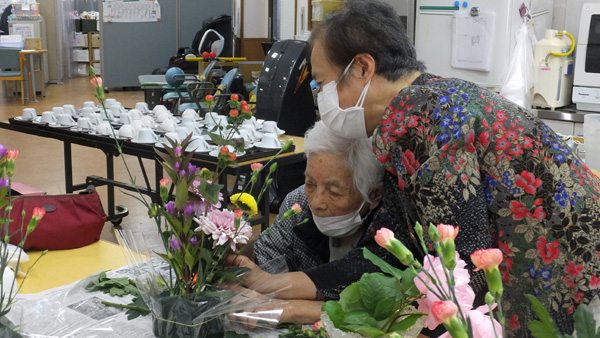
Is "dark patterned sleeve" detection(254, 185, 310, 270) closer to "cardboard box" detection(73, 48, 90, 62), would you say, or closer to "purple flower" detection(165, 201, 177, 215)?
"purple flower" detection(165, 201, 177, 215)

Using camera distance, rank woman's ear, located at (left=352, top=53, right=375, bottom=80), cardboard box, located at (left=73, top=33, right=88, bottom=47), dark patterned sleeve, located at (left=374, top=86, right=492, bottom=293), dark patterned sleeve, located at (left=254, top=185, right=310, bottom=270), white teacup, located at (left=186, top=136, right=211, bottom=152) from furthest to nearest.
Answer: cardboard box, located at (left=73, top=33, right=88, bottom=47) → white teacup, located at (left=186, top=136, right=211, bottom=152) → dark patterned sleeve, located at (left=254, top=185, right=310, bottom=270) → woman's ear, located at (left=352, top=53, right=375, bottom=80) → dark patterned sleeve, located at (left=374, top=86, right=492, bottom=293)

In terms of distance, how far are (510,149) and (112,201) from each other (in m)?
3.77

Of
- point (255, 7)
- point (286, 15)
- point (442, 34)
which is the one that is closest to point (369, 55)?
point (442, 34)

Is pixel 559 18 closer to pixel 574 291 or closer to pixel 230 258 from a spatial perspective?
pixel 574 291

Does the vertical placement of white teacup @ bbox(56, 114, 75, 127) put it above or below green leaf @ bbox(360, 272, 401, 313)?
below

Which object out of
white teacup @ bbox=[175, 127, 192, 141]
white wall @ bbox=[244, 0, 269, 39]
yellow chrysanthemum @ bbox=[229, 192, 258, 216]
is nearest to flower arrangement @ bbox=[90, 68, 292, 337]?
yellow chrysanthemum @ bbox=[229, 192, 258, 216]

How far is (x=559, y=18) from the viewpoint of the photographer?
16.9 feet

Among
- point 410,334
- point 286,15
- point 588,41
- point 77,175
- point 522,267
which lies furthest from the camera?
point 286,15

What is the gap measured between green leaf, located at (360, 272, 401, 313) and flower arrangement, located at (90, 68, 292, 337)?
45 cm

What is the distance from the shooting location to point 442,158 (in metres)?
1.33

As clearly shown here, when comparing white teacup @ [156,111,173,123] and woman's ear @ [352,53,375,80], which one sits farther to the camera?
white teacup @ [156,111,173,123]

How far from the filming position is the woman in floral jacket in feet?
4.40

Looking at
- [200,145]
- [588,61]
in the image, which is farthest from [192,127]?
[588,61]

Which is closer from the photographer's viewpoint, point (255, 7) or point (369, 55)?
point (369, 55)
